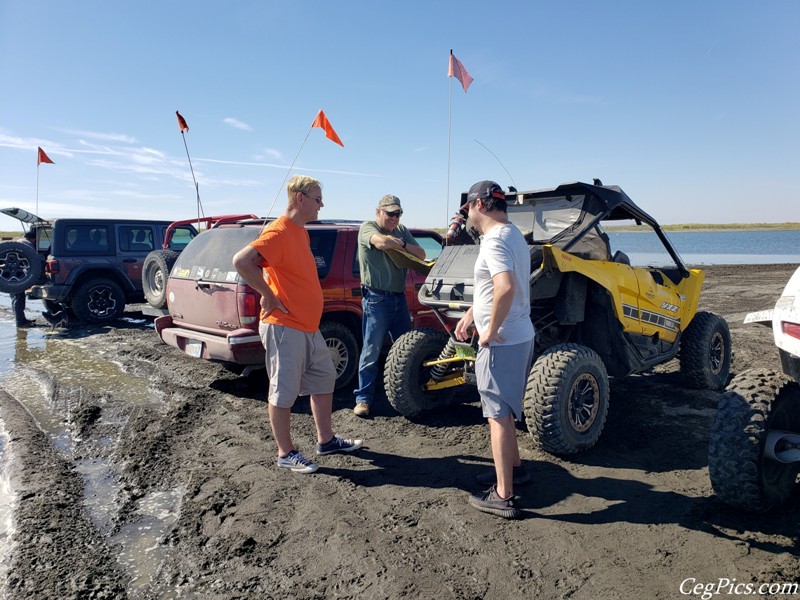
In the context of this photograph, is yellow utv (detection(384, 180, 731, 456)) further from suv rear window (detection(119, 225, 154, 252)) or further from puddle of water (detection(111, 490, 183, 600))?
suv rear window (detection(119, 225, 154, 252))

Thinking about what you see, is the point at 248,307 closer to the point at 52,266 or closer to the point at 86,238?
the point at 52,266

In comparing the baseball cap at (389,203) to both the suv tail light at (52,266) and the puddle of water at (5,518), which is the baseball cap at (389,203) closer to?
the puddle of water at (5,518)

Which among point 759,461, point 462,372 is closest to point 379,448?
point 462,372

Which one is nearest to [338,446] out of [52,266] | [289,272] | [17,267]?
[289,272]

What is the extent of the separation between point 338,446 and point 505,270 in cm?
203

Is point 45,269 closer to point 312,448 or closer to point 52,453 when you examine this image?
point 52,453

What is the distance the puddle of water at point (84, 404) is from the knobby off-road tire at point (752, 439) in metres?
2.81

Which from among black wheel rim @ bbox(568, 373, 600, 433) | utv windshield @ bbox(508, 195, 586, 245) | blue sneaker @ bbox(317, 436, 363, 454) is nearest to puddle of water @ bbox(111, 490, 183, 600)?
blue sneaker @ bbox(317, 436, 363, 454)

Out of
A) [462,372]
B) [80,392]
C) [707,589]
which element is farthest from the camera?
[80,392]

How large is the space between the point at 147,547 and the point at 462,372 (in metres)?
2.73

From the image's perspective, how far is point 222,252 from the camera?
19.3 feet

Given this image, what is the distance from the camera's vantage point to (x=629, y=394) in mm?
5730

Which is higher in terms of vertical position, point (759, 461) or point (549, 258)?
point (549, 258)

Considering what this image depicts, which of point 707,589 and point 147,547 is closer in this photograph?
point 707,589
